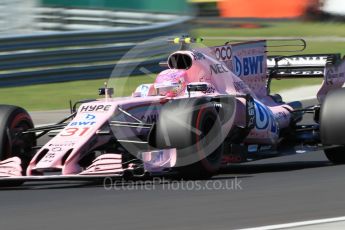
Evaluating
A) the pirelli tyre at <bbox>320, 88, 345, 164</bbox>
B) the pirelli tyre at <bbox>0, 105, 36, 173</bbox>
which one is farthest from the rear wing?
the pirelli tyre at <bbox>0, 105, 36, 173</bbox>

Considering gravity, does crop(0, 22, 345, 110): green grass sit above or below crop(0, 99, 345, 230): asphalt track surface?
above

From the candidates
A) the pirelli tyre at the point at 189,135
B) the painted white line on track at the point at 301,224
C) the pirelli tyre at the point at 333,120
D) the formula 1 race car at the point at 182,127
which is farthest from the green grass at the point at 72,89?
the painted white line on track at the point at 301,224

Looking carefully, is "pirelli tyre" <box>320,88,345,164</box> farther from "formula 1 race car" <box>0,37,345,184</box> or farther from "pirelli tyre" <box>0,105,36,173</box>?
"pirelli tyre" <box>0,105,36,173</box>

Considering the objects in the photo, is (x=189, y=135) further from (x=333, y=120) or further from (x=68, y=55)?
(x=68, y=55)

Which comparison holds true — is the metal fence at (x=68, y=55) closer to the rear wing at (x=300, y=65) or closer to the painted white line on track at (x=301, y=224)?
the rear wing at (x=300, y=65)

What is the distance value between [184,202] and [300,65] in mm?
4476

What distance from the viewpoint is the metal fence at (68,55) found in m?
18.1

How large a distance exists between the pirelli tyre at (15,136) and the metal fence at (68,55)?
8222 mm

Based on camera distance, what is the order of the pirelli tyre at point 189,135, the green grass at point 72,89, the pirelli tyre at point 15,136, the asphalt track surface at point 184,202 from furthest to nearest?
the green grass at point 72,89 → the pirelli tyre at point 15,136 → the pirelli tyre at point 189,135 → the asphalt track surface at point 184,202

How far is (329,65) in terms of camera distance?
1122 centimetres

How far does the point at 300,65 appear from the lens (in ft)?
37.9

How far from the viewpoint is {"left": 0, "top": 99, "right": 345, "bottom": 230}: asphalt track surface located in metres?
6.68

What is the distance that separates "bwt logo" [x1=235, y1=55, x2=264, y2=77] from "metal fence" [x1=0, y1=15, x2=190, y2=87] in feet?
23.2

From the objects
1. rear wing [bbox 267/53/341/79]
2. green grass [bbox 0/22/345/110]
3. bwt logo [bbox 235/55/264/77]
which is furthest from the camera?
green grass [bbox 0/22/345/110]
